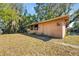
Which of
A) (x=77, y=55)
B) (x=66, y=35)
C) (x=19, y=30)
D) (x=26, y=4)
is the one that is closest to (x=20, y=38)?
(x=19, y=30)

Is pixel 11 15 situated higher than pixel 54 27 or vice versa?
pixel 11 15

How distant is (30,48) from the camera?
451cm

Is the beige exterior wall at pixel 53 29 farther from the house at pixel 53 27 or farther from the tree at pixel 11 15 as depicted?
the tree at pixel 11 15

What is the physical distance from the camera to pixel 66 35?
4.95m

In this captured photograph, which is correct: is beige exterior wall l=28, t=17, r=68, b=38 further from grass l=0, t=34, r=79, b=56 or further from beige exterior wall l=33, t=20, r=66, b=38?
grass l=0, t=34, r=79, b=56

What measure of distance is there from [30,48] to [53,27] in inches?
38.3

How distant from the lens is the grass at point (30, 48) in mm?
4352

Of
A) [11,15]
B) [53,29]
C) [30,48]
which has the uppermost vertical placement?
[11,15]

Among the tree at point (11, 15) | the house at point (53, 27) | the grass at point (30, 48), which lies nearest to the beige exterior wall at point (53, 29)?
the house at point (53, 27)

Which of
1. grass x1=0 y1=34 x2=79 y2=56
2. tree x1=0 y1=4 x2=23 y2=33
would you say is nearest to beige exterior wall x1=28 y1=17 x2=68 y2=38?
grass x1=0 y1=34 x2=79 y2=56

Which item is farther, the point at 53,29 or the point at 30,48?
the point at 53,29

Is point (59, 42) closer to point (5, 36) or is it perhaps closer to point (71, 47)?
point (71, 47)

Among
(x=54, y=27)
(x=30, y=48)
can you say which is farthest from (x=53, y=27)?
(x=30, y=48)

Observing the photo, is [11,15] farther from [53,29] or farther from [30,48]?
[53,29]
